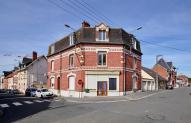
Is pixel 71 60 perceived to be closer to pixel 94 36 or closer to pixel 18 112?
pixel 94 36

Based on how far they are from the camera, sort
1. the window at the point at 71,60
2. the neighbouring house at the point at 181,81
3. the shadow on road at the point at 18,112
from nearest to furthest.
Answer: the shadow on road at the point at 18,112, the window at the point at 71,60, the neighbouring house at the point at 181,81

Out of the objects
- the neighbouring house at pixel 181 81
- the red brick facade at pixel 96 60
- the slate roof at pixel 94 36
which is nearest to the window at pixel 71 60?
the red brick facade at pixel 96 60

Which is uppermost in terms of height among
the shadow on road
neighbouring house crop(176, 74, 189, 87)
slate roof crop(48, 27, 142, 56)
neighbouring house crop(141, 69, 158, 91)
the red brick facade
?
slate roof crop(48, 27, 142, 56)

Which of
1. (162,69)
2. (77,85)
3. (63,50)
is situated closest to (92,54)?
(77,85)

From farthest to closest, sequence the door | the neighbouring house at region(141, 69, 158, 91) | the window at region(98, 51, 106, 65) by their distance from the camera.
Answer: the neighbouring house at region(141, 69, 158, 91) → the door → the window at region(98, 51, 106, 65)

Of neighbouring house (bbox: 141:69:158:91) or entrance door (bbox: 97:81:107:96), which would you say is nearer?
entrance door (bbox: 97:81:107:96)

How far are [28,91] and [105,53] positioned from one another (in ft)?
62.3

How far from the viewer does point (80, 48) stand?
116 feet

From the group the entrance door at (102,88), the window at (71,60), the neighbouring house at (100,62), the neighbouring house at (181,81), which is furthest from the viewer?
the neighbouring house at (181,81)

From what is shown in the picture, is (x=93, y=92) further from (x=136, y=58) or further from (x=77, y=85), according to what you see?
(x=136, y=58)

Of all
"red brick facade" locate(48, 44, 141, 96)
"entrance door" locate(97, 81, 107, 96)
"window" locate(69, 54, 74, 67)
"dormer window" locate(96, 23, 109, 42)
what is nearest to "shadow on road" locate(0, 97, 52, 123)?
"red brick facade" locate(48, 44, 141, 96)

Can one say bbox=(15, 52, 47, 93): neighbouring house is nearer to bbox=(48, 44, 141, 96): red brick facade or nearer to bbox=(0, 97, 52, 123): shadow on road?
bbox=(48, 44, 141, 96): red brick facade

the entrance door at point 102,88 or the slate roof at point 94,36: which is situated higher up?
the slate roof at point 94,36

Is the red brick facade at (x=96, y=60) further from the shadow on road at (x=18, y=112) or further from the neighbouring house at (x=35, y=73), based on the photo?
the neighbouring house at (x=35, y=73)
